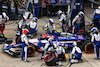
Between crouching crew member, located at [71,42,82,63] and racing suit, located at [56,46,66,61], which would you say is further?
crouching crew member, located at [71,42,82,63]

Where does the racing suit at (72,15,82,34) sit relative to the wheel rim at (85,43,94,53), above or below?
above

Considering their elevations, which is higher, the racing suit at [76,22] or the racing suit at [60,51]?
the racing suit at [76,22]

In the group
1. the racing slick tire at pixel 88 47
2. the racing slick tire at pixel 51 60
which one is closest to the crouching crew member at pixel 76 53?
the racing slick tire at pixel 51 60

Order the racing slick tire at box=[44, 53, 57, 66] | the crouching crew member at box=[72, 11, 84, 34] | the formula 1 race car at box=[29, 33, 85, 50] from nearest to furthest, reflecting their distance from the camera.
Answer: the racing slick tire at box=[44, 53, 57, 66] → the formula 1 race car at box=[29, 33, 85, 50] → the crouching crew member at box=[72, 11, 84, 34]

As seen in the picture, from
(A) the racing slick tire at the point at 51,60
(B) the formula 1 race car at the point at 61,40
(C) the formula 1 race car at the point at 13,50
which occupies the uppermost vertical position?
(B) the formula 1 race car at the point at 61,40

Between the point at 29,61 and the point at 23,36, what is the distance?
4.79 ft

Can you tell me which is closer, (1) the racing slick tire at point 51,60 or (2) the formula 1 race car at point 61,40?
(1) the racing slick tire at point 51,60

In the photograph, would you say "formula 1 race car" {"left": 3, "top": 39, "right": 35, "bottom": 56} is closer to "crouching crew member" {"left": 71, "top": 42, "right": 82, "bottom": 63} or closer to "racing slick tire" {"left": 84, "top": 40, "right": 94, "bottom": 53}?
"crouching crew member" {"left": 71, "top": 42, "right": 82, "bottom": 63}

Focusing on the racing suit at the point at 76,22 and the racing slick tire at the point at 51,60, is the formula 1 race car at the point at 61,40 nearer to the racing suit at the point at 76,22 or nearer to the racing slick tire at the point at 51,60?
the racing slick tire at the point at 51,60

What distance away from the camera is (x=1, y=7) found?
22.9 meters

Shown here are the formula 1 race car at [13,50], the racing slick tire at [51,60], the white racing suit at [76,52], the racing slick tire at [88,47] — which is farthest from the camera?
the racing slick tire at [88,47]

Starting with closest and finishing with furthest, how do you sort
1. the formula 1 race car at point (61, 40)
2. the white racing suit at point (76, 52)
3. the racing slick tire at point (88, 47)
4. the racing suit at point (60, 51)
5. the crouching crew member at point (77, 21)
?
1. the racing suit at point (60, 51)
2. the white racing suit at point (76, 52)
3. the formula 1 race car at point (61, 40)
4. the racing slick tire at point (88, 47)
5. the crouching crew member at point (77, 21)

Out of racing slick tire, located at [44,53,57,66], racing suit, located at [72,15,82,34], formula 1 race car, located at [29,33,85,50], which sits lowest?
racing slick tire, located at [44,53,57,66]

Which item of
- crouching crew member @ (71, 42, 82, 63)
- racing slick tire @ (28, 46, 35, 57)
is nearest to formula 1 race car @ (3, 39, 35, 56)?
racing slick tire @ (28, 46, 35, 57)
